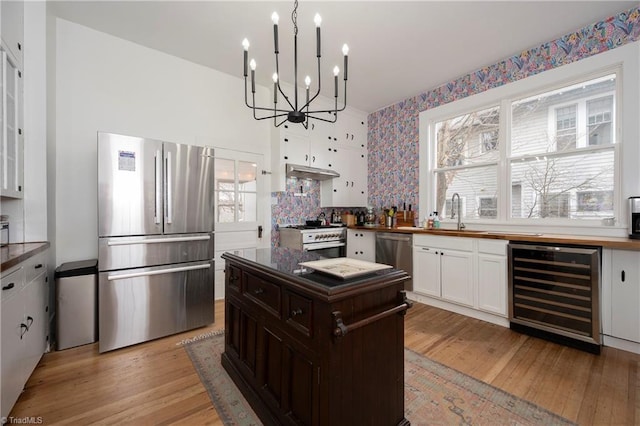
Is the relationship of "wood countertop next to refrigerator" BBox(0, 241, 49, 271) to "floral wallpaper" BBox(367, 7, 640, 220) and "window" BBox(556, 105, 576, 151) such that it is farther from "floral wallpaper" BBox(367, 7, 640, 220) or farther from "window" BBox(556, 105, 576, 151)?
"window" BBox(556, 105, 576, 151)

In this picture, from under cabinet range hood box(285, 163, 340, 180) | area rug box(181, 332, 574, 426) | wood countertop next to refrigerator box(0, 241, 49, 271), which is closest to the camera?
wood countertop next to refrigerator box(0, 241, 49, 271)

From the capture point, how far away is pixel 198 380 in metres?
1.92

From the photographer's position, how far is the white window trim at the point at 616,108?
2.48 metres

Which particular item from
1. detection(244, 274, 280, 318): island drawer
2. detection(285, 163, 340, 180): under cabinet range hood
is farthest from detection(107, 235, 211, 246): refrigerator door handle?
detection(285, 163, 340, 180): under cabinet range hood

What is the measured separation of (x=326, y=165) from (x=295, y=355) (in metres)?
3.57

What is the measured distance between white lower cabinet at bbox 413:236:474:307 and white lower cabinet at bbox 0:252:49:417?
12.1 ft

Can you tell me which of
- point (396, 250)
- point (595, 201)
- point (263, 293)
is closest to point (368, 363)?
point (263, 293)

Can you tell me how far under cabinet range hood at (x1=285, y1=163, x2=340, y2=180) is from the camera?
400 cm

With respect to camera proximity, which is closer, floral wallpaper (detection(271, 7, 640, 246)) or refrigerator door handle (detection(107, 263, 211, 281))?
refrigerator door handle (detection(107, 263, 211, 281))

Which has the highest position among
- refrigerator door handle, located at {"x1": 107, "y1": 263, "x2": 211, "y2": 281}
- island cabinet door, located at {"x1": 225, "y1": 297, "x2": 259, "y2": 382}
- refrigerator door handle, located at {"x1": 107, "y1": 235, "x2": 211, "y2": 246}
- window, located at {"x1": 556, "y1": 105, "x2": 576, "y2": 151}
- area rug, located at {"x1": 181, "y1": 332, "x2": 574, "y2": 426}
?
window, located at {"x1": 556, "y1": 105, "x2": 576, "y2": 151}

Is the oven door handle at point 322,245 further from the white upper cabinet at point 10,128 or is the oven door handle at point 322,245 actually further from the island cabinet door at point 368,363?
the white upper cabinet at point 10,128

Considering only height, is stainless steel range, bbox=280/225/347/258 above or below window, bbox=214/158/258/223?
below

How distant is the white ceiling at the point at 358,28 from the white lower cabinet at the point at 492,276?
2249 mm

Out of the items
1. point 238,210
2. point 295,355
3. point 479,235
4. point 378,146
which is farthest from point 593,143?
point 238,210
